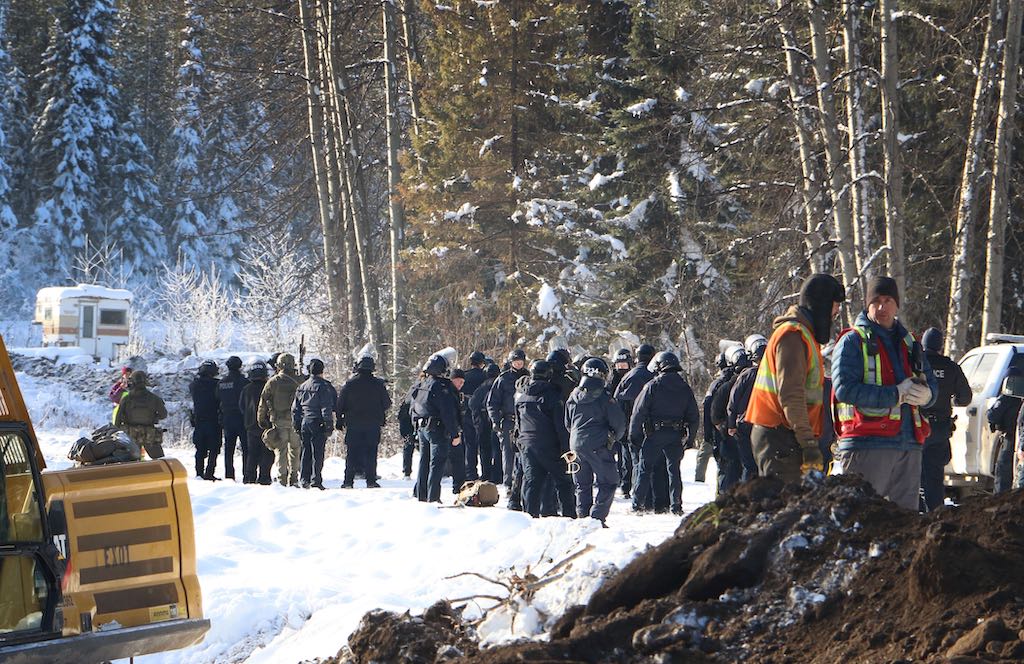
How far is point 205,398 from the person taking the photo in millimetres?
18141

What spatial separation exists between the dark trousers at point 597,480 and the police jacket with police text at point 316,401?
5180 mm

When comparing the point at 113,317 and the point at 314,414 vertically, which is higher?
the point at 113,317

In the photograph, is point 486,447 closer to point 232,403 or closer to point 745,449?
point 232,403

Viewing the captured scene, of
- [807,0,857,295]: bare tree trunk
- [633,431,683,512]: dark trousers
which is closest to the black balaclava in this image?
[633,431,683,512]: dark trousers

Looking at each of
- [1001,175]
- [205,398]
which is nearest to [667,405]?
[205,398]

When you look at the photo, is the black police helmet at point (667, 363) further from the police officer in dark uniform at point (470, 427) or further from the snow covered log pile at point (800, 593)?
the snow covered log pile at point (800, 593)

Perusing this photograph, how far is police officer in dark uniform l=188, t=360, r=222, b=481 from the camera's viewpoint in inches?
712

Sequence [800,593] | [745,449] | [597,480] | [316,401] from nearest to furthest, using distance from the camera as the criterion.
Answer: [800,593] → [597,480] → [745,449] → [316,401]

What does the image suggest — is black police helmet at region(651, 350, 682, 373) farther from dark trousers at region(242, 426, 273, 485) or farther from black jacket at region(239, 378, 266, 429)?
dark trousers at region(242, 426, 273, 485)

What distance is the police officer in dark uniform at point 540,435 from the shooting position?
1246 cm

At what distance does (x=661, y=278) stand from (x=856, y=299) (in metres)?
8.77

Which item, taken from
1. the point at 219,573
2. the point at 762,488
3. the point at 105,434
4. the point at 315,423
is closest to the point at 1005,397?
the point at 762,488

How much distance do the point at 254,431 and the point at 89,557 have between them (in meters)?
11.4

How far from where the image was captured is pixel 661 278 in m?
27.2
